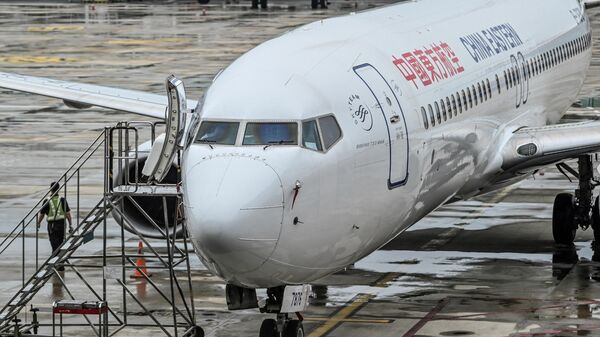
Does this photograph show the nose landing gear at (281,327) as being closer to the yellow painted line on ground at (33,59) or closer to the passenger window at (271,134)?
the passenger window at (271,134)

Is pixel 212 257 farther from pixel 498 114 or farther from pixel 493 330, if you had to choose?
pixel 498 114

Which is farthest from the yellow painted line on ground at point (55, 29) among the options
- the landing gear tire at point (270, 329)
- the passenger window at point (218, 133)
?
the landing gear tire at point (270, 329)

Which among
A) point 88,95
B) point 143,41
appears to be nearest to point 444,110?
point 88,95

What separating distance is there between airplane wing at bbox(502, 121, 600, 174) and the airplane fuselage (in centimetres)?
30

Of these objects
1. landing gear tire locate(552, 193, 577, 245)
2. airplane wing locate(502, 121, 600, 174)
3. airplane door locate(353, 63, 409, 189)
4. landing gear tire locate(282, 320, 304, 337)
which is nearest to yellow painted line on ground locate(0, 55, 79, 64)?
landing gear tire locate(552, 193, 577, 245)

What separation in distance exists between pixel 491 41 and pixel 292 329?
413 inches

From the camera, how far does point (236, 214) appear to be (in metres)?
16.5

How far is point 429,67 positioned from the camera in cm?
2275

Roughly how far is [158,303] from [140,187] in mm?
3108

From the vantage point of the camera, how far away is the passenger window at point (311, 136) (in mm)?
17578

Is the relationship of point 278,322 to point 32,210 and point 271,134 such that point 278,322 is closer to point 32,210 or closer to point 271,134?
point 271,134

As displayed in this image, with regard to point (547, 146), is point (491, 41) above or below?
above

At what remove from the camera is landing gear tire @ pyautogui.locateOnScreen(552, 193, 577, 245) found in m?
27.6

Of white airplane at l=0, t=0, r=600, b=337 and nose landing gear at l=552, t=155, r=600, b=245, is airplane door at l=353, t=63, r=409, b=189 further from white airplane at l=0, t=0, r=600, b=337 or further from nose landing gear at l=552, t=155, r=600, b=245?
nose landing gear at l=552, t=155, r=600, b=245
